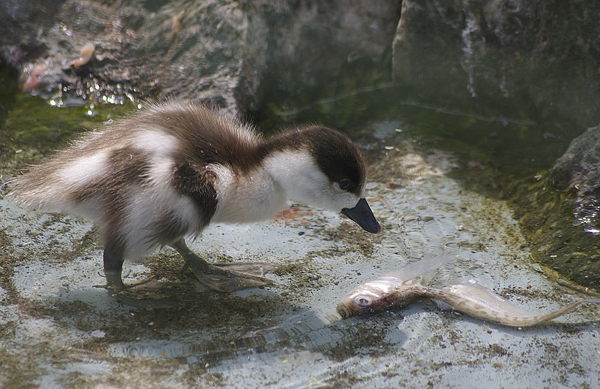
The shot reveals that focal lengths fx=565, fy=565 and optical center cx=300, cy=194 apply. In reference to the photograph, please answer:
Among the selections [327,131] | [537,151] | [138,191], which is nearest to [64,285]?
[138,191]

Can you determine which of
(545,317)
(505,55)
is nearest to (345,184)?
(545,317)

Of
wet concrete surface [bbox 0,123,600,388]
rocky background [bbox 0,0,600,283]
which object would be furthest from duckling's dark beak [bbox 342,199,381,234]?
rocky background [bbox 0,0,600,283]

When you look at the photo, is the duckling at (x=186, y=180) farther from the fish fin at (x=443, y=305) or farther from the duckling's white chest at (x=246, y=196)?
the fish fin at (x=443, y=305)

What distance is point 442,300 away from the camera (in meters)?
2.79

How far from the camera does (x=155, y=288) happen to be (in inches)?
117

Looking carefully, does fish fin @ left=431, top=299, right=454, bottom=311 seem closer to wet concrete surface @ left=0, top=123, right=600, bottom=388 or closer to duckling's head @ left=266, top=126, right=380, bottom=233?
wet concrete surface @ left=0, top=123, right=600, bottom=388

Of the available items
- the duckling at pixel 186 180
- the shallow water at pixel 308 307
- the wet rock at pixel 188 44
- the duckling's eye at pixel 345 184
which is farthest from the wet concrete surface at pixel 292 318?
the wet rock at pixel 188 44

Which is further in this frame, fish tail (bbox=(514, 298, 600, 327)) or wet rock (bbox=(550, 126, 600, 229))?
wet rock (bbox=(550, 126, 600, 229))

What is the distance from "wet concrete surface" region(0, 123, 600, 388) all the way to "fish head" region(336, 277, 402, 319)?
0.05 m

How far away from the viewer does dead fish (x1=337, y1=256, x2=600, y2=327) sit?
2654 millimetres

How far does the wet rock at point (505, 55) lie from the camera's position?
4094mm

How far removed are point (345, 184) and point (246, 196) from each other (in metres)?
0.51

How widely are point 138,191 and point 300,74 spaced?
2.69 metres

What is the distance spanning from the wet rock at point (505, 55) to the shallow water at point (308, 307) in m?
0.47
